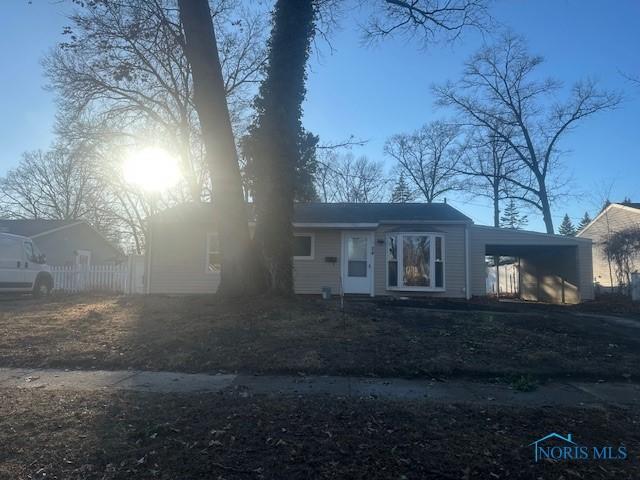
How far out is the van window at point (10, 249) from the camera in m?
16.5

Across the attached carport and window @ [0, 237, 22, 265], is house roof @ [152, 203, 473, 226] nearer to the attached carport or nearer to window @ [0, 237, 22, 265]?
the attached carport

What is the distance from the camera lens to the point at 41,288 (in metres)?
18.0

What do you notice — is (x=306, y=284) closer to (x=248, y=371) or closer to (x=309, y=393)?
(x=248, y=371)

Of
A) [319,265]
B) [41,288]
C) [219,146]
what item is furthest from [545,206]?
[41,288]

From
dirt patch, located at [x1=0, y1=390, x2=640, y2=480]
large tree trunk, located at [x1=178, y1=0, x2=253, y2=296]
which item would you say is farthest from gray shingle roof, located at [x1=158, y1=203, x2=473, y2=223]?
dirt patch, located at [x1=0, y1=390, x2=640, y2=480]

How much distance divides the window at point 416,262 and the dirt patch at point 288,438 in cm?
1165

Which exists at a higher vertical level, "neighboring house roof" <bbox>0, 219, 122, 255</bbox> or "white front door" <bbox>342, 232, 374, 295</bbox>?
"neighboring house roof" <bbox>0, 219, 122, 255</bbox>

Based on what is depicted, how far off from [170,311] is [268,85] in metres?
6.00

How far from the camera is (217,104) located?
1049cm

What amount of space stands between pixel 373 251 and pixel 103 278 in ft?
38.1

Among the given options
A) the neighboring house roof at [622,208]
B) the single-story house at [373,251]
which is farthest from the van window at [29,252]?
the neighboring house roof at [622,208]

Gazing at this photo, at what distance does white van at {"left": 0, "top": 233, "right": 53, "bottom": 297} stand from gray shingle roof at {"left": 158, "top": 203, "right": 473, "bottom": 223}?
17.2ft

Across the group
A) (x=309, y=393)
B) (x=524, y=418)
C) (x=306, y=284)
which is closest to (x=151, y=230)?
(x=306, y=284)

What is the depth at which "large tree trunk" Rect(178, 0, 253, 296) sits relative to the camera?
34.3 ft
